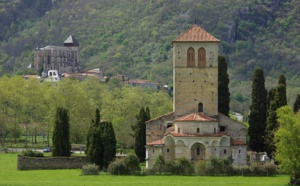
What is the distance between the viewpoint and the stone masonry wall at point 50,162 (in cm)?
9375

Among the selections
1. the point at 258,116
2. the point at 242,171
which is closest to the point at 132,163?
the point at 242,171

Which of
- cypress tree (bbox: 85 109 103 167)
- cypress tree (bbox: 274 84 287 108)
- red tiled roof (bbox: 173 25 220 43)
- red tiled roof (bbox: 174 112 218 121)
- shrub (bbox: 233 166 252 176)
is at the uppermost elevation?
red tiled roof (bbox: 173 25 220 43)

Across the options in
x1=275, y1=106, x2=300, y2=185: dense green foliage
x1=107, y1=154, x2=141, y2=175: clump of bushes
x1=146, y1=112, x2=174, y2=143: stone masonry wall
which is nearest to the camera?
x1=275, y1=106, x2=300, y2=185: dense green foliage

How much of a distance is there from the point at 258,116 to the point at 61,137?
17954 mm

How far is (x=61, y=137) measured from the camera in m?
99.1

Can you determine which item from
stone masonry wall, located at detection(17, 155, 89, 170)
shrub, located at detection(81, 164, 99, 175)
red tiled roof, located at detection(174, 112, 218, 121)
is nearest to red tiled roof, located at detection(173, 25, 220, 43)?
red tiled roof, located at detection(174, 112, 218, 121)

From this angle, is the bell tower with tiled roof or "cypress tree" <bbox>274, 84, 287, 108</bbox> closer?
"cypress tree" <bbox>274, 84, 287, 108</bbox>

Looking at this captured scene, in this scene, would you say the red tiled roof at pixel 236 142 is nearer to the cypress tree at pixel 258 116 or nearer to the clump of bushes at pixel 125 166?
the cypress tree at pixel 258 116

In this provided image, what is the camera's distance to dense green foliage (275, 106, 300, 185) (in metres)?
80.6

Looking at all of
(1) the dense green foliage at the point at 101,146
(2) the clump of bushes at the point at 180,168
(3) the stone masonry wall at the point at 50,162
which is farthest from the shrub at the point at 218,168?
(3) the stone masonry wall at the point at 50,162

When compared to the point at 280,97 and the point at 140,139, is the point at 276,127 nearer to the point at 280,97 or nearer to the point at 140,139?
the point at 280,97

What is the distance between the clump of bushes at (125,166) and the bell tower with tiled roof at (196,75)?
1181 centimetres

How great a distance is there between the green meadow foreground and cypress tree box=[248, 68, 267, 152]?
12.3 meters

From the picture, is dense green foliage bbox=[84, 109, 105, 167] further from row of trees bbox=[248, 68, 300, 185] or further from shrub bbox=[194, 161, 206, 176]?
row of trees bbox=[248, 68, 300, 185]
